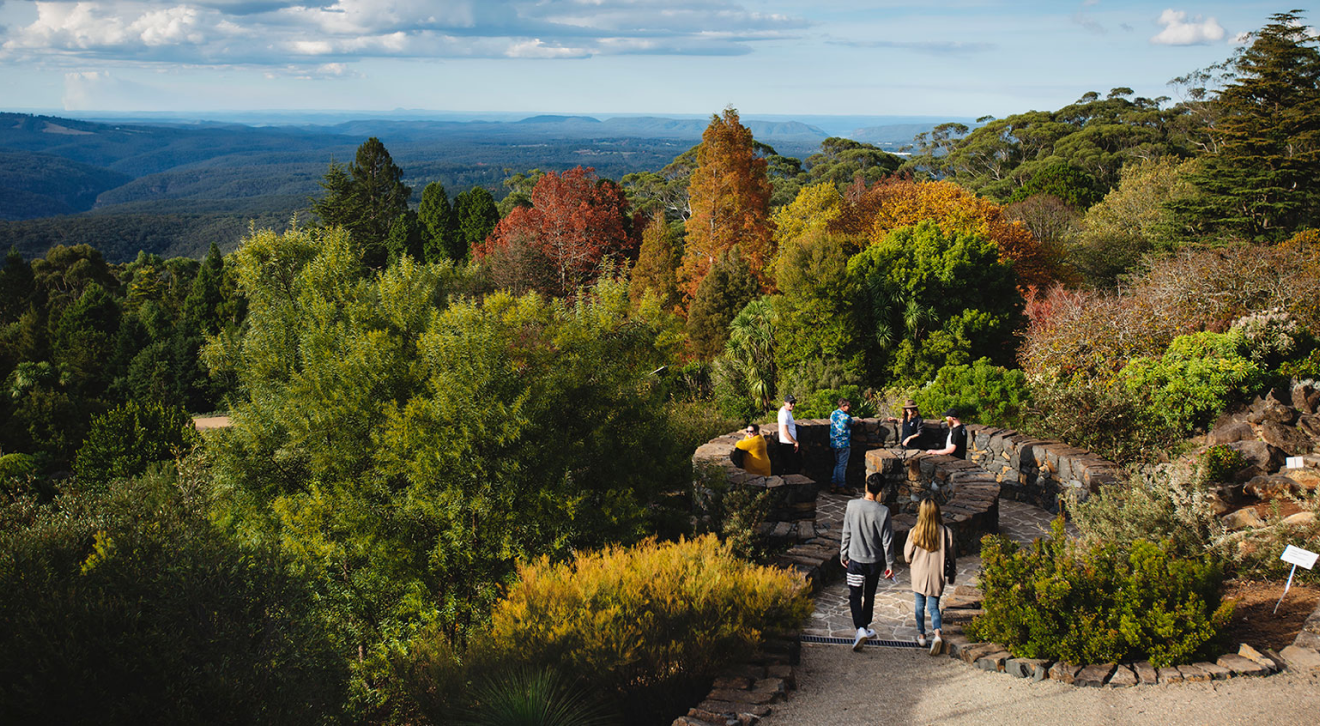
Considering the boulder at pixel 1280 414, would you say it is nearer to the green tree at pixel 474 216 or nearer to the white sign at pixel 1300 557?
the white sign at pixel 1300 557

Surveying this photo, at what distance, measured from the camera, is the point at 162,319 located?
41344 mm

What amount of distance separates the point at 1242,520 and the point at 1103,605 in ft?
10.3

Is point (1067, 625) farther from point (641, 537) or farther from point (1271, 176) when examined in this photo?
point (1271, 176)

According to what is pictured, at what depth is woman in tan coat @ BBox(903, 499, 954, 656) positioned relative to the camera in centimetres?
661

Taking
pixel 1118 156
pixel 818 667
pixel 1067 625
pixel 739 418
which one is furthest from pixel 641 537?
pixel 1118 156

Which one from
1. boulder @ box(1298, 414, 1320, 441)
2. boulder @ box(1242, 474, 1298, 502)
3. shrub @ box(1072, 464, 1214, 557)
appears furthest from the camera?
boulder @ box(1298, 414, 1320, 441)

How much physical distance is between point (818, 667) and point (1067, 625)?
2.00 m

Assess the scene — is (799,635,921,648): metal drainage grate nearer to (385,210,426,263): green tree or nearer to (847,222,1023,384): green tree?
(847,222,1023,384): green tree

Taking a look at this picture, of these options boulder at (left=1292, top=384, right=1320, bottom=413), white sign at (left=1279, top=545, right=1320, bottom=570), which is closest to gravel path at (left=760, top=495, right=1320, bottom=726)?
white sign at (left=1279, top=545, right=1320, bottom=570)

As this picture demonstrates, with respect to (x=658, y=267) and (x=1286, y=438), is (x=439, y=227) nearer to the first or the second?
(x=658, y=267)

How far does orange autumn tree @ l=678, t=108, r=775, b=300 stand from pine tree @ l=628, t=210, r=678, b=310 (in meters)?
1.40

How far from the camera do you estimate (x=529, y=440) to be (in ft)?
28.5

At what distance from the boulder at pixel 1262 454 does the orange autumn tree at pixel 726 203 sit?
822 inches

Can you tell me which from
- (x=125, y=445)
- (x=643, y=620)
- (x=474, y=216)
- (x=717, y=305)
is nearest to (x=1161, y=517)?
(x=643, y=620)
